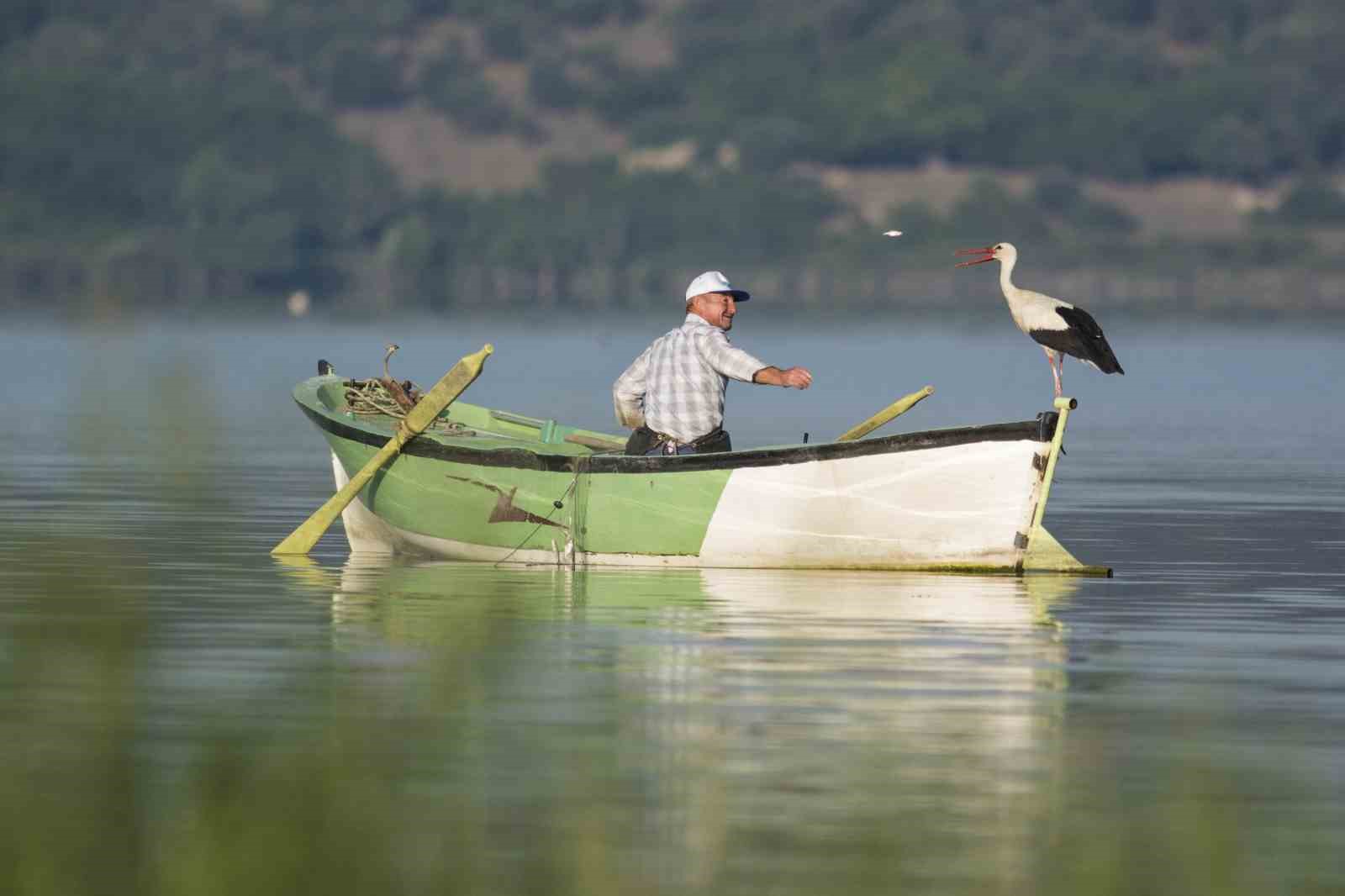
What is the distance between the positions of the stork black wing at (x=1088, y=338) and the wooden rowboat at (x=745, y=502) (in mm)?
1319

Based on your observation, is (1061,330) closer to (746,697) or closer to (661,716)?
(746,697)

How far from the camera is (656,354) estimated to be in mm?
20031

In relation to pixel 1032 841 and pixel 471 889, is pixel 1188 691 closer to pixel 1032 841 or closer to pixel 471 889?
pixel 1032 841

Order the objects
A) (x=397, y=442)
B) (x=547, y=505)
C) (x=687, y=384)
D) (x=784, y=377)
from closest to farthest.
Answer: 1. (x=784, y=377)
2. (x=687, y=384)
3. (x=547, y=505)
4. (x=397, y=442)

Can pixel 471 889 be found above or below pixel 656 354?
below

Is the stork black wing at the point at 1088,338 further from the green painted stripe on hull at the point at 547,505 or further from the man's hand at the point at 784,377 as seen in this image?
the green painted stripe on hull at the point at 547,505

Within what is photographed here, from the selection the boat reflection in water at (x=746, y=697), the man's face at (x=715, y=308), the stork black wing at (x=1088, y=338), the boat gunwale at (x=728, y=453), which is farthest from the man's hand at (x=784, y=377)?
the stork black wing at (x=1088, y=338)

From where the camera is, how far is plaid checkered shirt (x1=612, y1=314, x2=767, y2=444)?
19.8 meters

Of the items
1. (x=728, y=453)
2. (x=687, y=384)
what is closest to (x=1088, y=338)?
(x=687, y=384)

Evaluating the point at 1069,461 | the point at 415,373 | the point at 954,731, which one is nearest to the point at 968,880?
the point at 954,731

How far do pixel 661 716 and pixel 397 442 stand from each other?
23.2 ft

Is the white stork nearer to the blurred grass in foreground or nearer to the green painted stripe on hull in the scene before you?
the green painted stripe on hull

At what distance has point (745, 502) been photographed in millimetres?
19641

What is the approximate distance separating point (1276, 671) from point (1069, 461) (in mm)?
18391
